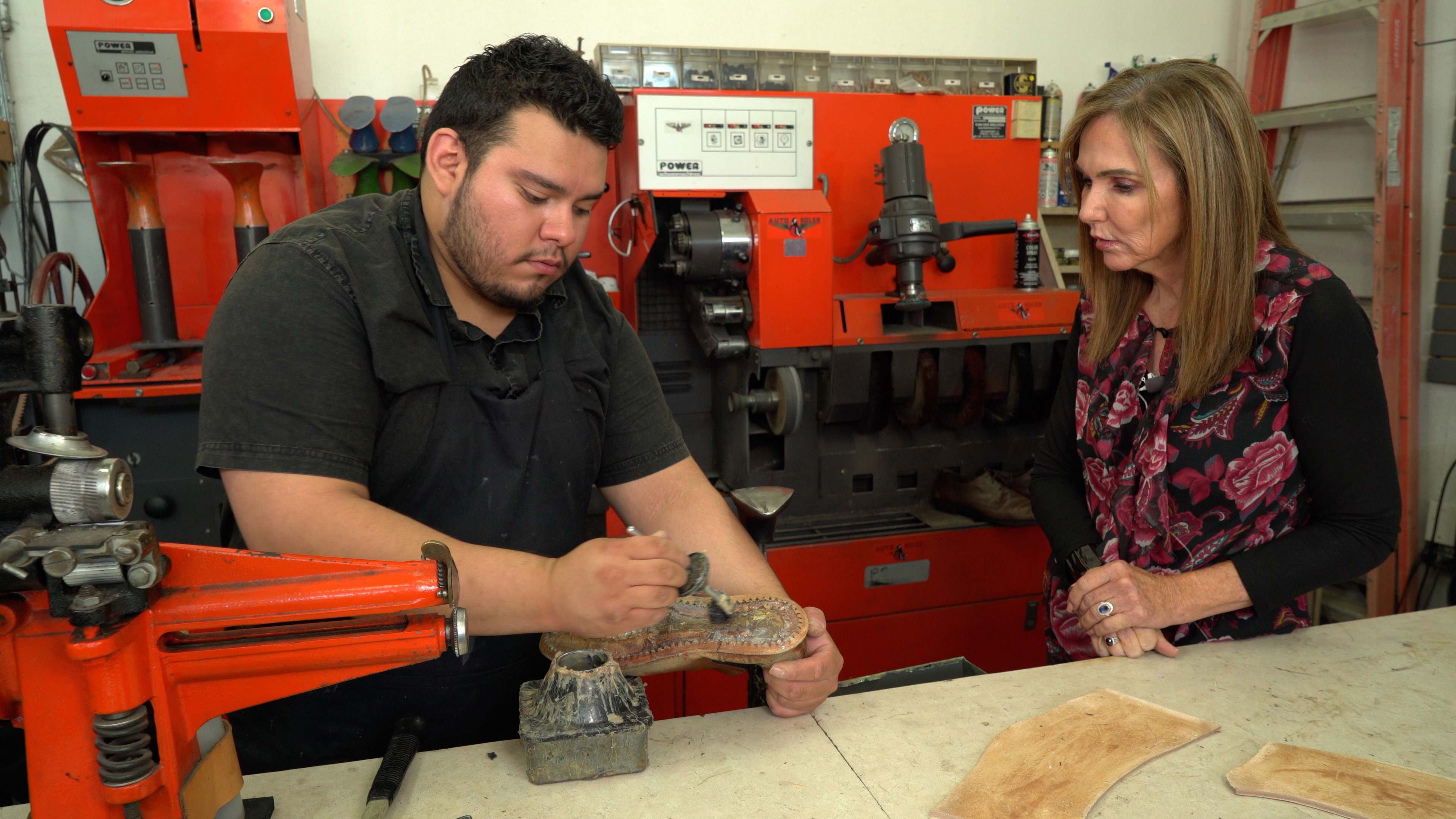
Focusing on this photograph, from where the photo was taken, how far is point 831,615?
220cm

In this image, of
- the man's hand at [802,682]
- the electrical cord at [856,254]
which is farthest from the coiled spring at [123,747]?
→ the electrical cord at [856,254]

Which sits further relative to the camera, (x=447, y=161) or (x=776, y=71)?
(x=776, y=71)

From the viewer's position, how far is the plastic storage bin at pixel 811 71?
2.25m

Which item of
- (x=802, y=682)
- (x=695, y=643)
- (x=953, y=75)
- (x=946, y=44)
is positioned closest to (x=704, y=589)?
(x=695, y=643)

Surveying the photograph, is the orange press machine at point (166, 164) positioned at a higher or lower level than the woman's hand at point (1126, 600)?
higher

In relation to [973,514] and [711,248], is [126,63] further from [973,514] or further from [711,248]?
[973,514]

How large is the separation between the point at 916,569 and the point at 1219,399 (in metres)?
1.01

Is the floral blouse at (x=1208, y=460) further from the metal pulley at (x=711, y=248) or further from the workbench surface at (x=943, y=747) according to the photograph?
the metal pulley at (x=711, y=248)

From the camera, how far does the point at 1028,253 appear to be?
7.38ft

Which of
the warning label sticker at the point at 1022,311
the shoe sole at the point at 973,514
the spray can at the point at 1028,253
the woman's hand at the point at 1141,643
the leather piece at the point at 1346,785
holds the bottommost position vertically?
the shoe sole at the point at 973,514

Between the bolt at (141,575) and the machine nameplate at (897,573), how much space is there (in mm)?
1724

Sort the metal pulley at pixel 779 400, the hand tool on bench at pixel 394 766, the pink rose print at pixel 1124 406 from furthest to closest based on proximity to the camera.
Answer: the metal pulley at pixel 779 400 < the pink rose print at pixel 1124 406 < the hand tool on bench at pixel 394 766

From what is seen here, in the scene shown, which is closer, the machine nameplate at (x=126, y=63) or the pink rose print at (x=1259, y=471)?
the pink rose print at (x=1259, y=471)

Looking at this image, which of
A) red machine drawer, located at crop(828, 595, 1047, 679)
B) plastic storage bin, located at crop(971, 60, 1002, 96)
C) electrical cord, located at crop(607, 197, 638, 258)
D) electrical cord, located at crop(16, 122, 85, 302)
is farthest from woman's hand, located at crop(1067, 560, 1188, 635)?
electrical cord, located at crop(16, 122, 85, 302)
